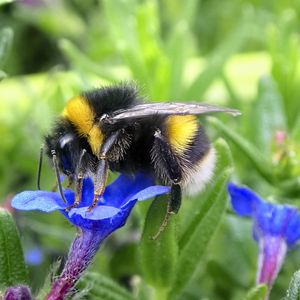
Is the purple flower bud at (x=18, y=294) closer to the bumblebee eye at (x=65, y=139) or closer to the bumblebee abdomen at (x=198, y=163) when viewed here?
the bumblebee eye at (x=65, y=139)

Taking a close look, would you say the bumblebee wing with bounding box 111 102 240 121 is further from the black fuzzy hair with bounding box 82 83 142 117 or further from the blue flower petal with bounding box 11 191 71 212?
the blue flower petal with bounding box 11 191 71 212

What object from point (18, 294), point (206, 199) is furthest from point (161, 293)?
point (18, 294)

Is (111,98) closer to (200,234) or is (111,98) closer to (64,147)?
(64,147)

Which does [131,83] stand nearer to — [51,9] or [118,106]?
[118,106]

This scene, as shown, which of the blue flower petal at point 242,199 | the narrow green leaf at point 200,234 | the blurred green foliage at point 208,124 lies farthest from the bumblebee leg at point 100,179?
the blue flower petal at point 242,199

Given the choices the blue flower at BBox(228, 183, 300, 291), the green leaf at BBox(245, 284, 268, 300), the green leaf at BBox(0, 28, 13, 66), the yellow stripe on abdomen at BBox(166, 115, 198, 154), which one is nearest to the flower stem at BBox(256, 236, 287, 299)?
the blue flower at BBox(228, 183, 300, 291)

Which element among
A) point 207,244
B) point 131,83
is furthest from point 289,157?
point 131,83

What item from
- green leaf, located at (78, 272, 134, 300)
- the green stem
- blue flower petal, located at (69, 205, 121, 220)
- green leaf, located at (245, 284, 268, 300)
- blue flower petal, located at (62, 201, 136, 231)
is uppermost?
blue flower petal, located at (69, 205, 121, 220)
